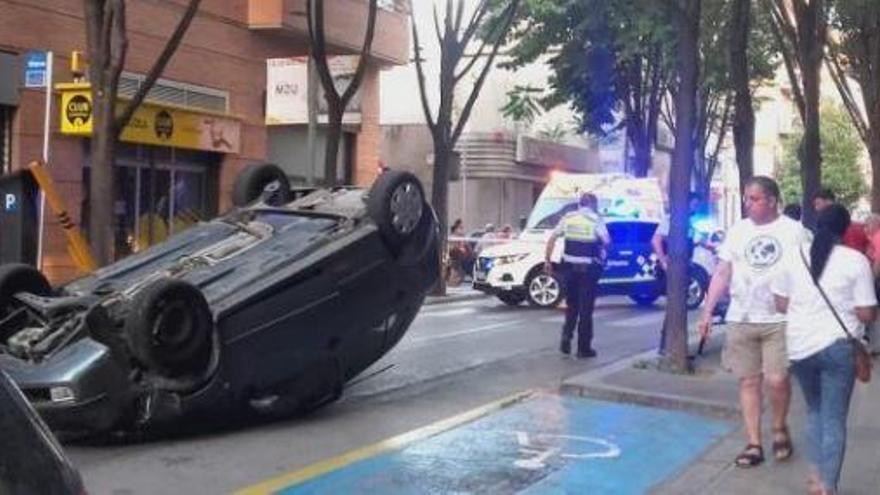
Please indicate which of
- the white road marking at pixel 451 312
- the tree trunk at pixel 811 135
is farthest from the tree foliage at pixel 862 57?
the white road marking at pixel 451 312

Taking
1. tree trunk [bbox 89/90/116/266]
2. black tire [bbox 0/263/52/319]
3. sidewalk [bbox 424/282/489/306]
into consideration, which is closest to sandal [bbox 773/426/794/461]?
black tire [bbox 0/263/52/319]

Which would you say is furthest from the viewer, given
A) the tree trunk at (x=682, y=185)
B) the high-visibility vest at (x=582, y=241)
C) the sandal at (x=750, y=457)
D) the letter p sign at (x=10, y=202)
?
the letter p sign at (x=10, y=202)

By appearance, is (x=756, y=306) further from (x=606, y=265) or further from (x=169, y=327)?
(x=606, y=265)

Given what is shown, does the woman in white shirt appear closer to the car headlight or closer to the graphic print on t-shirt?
the graphic print on t-shirt

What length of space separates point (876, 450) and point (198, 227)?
5.22 meters

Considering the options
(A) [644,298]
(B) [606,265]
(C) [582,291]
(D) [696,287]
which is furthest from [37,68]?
(D) [696,287]

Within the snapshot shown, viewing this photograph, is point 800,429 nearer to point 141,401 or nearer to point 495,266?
point 141,401

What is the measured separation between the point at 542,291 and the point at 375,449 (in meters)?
12.6

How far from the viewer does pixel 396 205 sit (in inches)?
353

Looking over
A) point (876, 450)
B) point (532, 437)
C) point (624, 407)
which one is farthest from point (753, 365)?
point (624, 407)

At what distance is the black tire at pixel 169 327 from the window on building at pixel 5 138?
1154 cm

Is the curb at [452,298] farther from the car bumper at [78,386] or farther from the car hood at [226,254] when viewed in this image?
the car bumper at [78,386]

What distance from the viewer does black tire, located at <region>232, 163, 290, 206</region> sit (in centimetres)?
1009

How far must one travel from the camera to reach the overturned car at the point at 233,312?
24.9 feet
